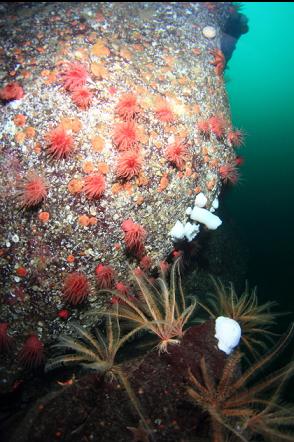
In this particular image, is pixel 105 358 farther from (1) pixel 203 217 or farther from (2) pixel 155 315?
(1) pixel 203 217

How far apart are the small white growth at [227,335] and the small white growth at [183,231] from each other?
64.0 inches

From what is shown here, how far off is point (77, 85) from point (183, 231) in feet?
9.57

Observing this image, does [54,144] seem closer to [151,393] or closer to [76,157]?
[76,157]

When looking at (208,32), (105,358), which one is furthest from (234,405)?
(208,32)

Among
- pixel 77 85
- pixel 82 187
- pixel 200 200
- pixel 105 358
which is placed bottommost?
pixel 105 358

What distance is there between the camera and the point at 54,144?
407 centimetres

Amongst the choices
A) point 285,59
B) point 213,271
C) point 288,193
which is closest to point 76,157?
point 213,271

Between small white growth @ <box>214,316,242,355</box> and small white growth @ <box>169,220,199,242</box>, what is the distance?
163cm

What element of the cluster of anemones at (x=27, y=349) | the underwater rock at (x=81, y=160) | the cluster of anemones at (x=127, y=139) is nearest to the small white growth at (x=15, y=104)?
the underwater rock at (x=81, y=160)

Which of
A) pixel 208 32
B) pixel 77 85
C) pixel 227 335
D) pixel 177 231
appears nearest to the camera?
pixel 227 335

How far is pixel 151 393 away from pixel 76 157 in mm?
3212

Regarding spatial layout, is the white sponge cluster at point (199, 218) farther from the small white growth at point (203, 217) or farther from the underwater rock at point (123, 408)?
the underwater rock at point (123, 408)

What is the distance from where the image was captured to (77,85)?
4371mm

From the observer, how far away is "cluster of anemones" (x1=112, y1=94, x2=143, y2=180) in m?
4.32
